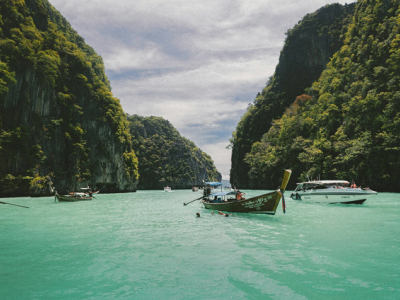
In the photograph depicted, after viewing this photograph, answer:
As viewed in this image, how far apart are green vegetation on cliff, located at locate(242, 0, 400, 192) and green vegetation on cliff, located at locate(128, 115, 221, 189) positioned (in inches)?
2331

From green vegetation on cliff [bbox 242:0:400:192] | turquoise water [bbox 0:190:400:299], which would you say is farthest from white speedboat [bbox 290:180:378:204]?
green vegetation on cliff [bbox 242:0:400:192]

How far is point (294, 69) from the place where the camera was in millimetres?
70812

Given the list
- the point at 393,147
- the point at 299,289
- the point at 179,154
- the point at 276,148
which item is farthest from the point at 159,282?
the point at 179,154

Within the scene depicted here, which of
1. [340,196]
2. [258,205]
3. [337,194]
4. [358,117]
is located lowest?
[258,205]

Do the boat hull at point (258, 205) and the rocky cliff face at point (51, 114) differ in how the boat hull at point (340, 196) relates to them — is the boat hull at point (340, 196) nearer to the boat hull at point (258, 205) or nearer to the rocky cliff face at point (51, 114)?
the boat hull at point (258, 205)

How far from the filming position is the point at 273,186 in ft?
192

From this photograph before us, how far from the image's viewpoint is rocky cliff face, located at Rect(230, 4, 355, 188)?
6388 cm

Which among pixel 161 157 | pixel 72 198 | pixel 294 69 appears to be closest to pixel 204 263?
pixel 72 198

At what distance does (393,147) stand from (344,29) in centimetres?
4192

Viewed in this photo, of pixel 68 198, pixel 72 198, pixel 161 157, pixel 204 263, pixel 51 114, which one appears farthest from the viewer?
pixel 161 157

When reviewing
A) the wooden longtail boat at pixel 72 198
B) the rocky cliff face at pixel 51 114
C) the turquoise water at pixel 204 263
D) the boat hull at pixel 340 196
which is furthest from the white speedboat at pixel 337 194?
the rocky cliff face at pixel 51 114

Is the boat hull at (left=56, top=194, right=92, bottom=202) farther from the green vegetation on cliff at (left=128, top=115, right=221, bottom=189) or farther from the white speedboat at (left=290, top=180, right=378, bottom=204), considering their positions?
the green vegetation on cliff at (left=128, top=115, right=221, bottom=189)

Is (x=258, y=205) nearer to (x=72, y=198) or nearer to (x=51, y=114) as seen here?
(x=72, y=198)

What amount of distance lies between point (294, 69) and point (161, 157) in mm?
65911
